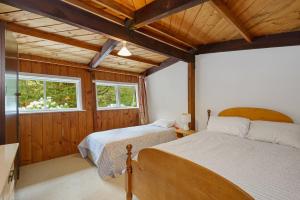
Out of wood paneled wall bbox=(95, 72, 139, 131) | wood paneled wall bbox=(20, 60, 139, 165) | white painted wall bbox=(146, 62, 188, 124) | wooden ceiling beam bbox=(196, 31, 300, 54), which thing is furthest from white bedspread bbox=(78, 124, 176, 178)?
wooden ceiling beam bbox=(196, 31, 300, 54)

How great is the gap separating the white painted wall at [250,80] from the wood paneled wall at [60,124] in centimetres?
222

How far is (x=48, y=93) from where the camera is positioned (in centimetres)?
344

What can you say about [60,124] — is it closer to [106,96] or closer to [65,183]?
[106,96]

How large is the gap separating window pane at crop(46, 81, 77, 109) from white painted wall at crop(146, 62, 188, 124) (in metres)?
2.06

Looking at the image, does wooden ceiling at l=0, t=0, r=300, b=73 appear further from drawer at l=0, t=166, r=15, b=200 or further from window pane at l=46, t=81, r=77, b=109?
drawer at l=0, t=166, r=15, b=200

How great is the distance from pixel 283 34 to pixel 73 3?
2.94 metres

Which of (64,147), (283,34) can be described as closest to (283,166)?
(283,34)

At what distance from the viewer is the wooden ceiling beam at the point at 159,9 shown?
1.59 metres

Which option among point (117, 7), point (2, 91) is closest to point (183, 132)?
point (117, 7)

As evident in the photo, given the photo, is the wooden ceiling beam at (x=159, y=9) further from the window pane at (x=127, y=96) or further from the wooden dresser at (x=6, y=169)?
the window pane at (x=127, y=96)

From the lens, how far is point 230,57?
3139mm

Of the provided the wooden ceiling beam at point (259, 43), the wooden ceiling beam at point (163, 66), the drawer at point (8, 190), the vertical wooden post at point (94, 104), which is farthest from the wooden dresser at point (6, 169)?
the wooden ceiling beam at point (259, 43)

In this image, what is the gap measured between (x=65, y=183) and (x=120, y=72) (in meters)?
2.76

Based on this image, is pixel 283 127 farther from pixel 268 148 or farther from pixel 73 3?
pixel 73 3
